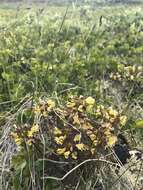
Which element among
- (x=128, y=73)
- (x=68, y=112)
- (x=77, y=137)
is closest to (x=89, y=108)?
(x=68, y=112)

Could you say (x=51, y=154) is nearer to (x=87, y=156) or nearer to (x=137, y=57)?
(x=87, y=156)

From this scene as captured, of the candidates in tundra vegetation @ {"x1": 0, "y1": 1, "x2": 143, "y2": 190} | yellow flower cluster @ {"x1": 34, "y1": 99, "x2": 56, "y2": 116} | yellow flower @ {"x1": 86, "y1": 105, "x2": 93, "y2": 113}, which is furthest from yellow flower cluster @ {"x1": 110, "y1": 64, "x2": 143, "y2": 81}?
yellow flower cluster @ {"x1": 34, "y1": 99, "x2": 56, "y2": 116}

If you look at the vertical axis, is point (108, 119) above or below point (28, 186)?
above

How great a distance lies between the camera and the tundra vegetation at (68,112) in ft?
8.98

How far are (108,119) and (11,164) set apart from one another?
547 millimetres

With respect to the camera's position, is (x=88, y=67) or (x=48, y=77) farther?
(x=88, y=67)

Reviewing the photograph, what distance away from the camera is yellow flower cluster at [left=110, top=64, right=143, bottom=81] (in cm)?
403

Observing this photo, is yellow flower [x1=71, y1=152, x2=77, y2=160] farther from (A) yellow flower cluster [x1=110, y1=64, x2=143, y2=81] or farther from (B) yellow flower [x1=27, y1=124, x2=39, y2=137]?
(A) yellow flower cluster [x1=110, y1=64, x2=143, y2=81]

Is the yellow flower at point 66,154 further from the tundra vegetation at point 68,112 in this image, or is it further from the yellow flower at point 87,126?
the yellow flower at point 87,126

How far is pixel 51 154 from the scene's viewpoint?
9.09 ft

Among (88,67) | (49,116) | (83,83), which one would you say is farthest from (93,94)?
(49,116)

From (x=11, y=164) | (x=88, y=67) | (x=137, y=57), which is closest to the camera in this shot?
(x=11, y=164)

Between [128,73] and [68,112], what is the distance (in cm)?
132

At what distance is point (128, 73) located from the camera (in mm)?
4035
